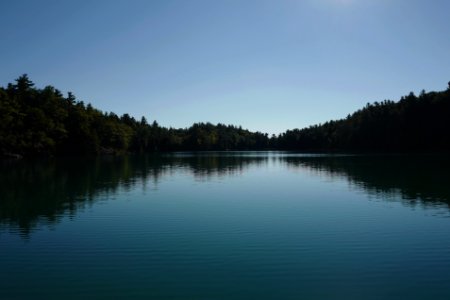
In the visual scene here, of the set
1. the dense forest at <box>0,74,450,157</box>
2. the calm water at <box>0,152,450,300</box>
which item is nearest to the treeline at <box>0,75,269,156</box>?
the dense forest at <box>0,74,450,157</box>

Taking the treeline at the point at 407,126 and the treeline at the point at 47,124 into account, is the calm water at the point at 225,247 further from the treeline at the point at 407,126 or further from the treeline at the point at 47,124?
the treeline at the point at 407,126

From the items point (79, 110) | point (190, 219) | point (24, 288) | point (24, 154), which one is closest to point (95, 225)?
point (190, 219)

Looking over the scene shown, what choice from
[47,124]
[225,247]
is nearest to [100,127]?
[47,124]

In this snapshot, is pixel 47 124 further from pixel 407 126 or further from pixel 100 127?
pixel 407 126

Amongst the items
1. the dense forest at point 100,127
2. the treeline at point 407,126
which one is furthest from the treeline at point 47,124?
the treeline at point 407,126

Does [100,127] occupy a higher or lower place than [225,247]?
higher

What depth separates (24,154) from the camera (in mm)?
97375

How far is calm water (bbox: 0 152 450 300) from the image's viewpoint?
1130 cm

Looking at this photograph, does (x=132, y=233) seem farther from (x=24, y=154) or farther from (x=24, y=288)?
(x=24, y=154)

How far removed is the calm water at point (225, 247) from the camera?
37.1 ft

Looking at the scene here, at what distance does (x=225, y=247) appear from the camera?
15688 millimetres

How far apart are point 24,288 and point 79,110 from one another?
119839 millimetres

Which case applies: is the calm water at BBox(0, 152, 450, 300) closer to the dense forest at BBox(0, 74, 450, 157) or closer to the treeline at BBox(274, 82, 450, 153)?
the dense forest at BBox(0, 74, 450, 157)

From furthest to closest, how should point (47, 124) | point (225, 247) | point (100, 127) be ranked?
point (100, 127) → point (47, 124) → point (225, 247)
